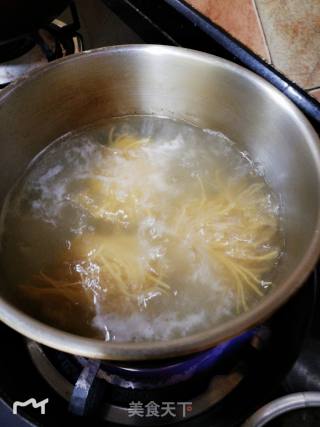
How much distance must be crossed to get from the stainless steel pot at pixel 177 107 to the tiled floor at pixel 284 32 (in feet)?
0.93

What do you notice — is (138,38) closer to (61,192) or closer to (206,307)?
(61,192)

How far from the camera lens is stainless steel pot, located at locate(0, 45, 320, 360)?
48.1 inches

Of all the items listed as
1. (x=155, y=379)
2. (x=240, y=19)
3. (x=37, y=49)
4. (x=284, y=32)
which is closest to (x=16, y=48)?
(x=37, y=49)

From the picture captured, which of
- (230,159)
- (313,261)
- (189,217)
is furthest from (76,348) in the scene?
(230,159)

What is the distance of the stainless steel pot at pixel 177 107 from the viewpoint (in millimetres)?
1222

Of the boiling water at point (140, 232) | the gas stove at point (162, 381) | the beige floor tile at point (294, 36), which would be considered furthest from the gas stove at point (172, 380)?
the beige floor tile at point (294, 36)

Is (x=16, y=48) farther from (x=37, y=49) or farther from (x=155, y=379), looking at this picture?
(x=155, y=379)

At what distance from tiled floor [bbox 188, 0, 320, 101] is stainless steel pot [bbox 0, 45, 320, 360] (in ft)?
0.93

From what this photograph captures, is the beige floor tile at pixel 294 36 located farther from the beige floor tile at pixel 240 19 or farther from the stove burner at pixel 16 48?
the stove burner at pixel 16 48

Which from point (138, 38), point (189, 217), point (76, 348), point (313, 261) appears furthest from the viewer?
point (138, 38)

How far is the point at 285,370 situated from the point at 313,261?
45cm

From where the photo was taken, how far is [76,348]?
2.61 feet

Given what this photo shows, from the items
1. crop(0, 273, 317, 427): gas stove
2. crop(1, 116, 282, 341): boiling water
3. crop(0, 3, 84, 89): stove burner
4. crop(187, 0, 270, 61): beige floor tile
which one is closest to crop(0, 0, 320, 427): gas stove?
crop(0, 273, 317, 427): gas stove

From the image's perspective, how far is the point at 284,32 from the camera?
1.49m
